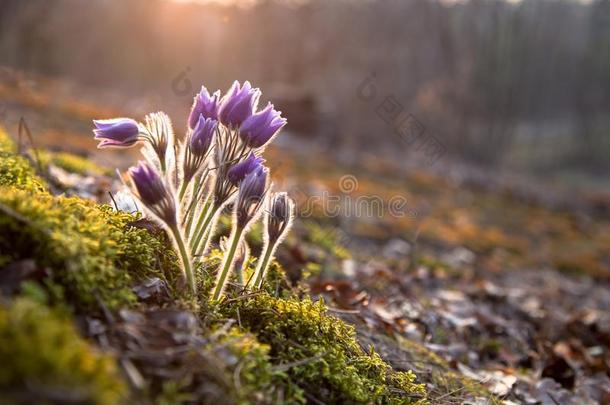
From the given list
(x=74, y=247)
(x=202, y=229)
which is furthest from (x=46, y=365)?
(x=202, y=229)

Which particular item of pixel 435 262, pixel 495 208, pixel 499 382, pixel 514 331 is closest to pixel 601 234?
pixel 495 208

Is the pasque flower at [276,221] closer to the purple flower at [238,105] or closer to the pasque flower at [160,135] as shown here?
the purple flower at [238,105]

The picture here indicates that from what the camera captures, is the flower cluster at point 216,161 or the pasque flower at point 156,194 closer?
the pasque flower at point 156,194

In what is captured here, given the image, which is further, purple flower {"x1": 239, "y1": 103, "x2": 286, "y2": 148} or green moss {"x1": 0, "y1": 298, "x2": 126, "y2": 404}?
purple flower {"x1": 239, "y1": 103, "x2": 286, "y2": 148}

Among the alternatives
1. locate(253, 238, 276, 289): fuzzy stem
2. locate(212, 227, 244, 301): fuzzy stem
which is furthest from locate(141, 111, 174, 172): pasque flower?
locate(253, 238, 276, 289): fuzzy stem

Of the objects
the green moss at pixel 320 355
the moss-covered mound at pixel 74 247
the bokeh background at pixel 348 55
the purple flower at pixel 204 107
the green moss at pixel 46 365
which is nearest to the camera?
the green moss at pixel 46 365

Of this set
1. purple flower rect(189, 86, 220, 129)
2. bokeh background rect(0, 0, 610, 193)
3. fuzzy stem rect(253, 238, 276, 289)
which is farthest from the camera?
bokeh background rect(0, 0, 610, 193)

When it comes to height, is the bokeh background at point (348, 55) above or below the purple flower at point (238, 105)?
above

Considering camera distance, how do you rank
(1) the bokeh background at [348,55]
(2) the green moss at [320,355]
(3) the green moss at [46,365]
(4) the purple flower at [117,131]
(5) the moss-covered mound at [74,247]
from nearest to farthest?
(3) the green moss at [46,365]
(5) the moss-covered mound at [74,247]
(2) the green moss at [320,355]
(4) the purple flower at [117,131]
(1) the bokeh background at [348,55]

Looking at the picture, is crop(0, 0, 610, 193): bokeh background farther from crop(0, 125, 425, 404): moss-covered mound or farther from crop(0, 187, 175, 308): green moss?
crop(0, 187, 175, 308): green moss

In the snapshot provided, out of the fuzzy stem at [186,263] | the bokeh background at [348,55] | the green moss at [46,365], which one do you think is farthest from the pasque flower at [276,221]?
the bokeh background at [348,55]
